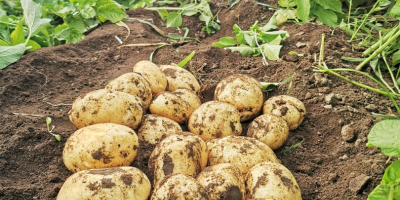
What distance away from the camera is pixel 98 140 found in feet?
6.75

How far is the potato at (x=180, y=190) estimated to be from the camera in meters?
1.73

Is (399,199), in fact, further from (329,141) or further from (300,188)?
(329,141)

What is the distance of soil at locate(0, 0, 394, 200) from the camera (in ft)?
7.11

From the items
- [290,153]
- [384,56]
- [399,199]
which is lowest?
[290,153]

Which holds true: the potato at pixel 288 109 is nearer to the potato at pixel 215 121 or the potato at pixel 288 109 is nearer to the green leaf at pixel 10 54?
the potato at pixel 215 121

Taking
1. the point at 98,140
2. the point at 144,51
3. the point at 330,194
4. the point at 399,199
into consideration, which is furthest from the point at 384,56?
the point at 98,140

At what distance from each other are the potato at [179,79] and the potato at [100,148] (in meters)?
0.80

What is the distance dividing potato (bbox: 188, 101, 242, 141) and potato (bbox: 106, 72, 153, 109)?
0.35 meters

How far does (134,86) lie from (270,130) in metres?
0.90

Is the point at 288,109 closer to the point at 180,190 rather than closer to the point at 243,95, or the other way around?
the point at 243,95

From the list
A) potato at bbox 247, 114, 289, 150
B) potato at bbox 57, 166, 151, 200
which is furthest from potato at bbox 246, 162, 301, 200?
potato at bbox 57, 166, 151, 200

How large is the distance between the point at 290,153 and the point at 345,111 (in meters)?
0.50

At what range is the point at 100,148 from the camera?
2.05 m

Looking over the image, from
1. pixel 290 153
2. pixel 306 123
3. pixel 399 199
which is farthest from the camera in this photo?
pixel 306 123
